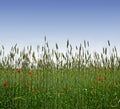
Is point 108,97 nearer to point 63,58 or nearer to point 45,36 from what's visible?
point 63,58

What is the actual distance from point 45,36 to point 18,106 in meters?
1.40

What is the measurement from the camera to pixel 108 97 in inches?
201

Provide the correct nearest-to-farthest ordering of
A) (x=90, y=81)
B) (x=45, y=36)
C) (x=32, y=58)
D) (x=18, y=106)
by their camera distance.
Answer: (x=45, y=36), (x=18, y=106), (x=32, y=58), (x=90, y=81)

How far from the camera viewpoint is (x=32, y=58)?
224 inches

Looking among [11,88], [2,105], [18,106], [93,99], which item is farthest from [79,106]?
[11,88]

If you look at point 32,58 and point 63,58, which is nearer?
point 63,58

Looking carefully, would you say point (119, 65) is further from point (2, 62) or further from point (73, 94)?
point (2, 62)

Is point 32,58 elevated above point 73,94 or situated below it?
above

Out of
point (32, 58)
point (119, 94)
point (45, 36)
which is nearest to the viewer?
point (45, 36)

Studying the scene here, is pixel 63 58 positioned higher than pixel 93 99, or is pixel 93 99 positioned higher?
pixel 63 58

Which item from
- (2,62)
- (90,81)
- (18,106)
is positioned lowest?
(18,106)

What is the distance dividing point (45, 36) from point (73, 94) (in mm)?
1553

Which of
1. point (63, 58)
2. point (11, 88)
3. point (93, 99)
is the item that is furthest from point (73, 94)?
point (11, 88)

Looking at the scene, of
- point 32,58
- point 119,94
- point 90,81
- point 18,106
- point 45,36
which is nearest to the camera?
point 45,36
